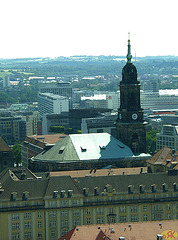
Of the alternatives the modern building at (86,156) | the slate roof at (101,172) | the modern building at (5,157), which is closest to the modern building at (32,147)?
the modern building at (5,157)

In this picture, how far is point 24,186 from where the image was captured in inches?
4341

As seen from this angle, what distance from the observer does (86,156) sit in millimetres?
139375

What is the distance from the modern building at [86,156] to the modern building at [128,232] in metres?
48.1

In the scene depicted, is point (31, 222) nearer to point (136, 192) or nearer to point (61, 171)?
point (136, 192)

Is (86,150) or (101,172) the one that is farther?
(86,150)

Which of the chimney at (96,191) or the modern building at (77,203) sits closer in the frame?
the modern building at (77,203)

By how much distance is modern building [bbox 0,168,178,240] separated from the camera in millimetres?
108062

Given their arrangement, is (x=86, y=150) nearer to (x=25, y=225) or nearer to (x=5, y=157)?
(x=5, y=157)

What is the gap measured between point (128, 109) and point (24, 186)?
39.8 meters

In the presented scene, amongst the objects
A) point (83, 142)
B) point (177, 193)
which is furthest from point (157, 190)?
point (83, 142)

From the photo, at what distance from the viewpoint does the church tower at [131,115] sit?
146000 mm

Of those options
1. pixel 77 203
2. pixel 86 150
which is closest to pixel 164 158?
pixel 86 150

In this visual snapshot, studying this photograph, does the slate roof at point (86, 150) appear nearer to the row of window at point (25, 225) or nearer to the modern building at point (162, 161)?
the modern building at point (162, 161)

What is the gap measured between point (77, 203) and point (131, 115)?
38.6m
